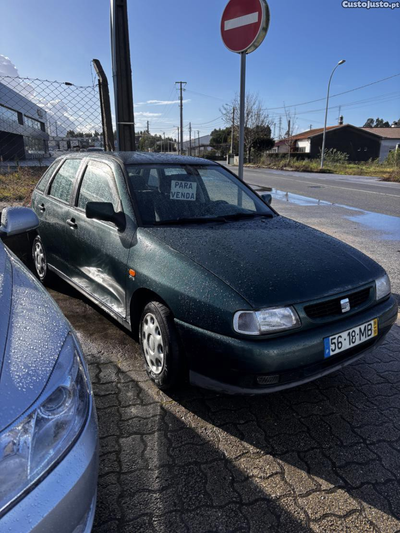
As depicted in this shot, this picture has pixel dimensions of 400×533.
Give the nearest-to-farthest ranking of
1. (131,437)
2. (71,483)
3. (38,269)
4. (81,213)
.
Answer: (71,483) < (131,437) < (81,213) < (38,269)

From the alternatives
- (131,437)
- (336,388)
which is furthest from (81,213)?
(336,388)

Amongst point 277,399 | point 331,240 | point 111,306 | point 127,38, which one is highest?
point 127,38

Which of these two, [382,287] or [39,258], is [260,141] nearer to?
[39,258]

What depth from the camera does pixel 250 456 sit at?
2078 millimetres

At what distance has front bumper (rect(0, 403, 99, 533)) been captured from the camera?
3.42 ft

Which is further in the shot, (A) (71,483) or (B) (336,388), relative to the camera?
(B) (336,388)

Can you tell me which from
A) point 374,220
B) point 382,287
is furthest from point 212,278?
point 374,220

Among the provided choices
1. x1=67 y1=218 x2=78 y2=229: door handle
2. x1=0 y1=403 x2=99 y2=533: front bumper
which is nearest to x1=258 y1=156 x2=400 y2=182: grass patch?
x1=67 y1=218 x2=78 y2=229: door handle

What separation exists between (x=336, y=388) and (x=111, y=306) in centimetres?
176

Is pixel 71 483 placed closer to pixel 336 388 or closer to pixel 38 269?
pixel 336 388

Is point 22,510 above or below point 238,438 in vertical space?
above

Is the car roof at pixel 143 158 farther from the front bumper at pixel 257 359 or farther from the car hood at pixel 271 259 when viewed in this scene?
the front bumper at pixel 257 359

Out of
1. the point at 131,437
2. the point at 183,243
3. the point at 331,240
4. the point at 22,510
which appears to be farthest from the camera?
the point at 331,240

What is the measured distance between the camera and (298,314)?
2113mm
